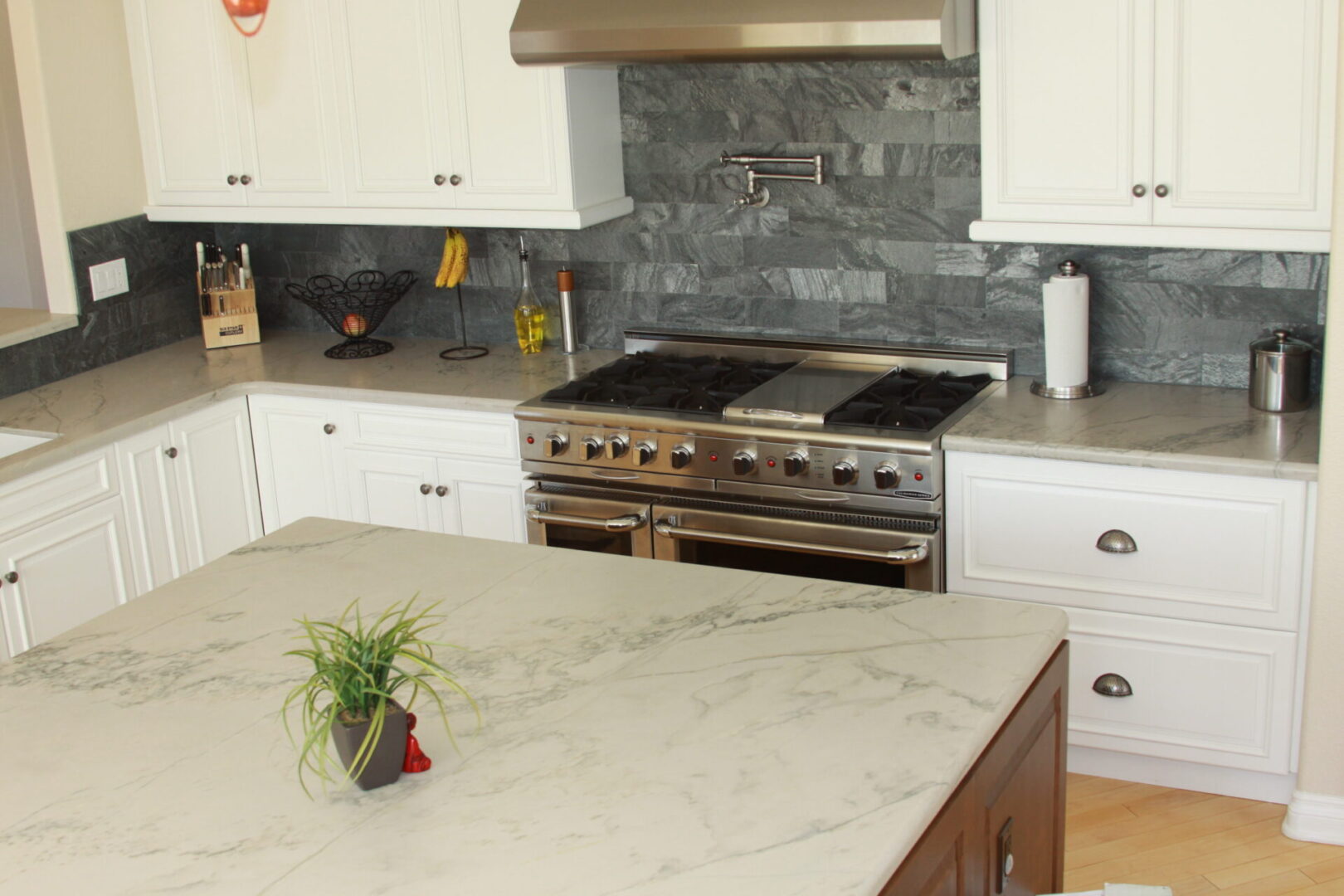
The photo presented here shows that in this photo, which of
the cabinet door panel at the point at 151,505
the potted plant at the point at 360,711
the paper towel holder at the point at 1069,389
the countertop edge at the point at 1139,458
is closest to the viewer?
the potted plant at the point at 360,711

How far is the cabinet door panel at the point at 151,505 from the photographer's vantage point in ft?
13.1

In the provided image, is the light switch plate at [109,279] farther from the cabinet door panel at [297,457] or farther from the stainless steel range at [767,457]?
the stainless steel range at [767,457]

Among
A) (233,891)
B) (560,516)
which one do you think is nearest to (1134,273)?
(560,516)

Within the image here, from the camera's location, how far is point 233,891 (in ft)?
5.57

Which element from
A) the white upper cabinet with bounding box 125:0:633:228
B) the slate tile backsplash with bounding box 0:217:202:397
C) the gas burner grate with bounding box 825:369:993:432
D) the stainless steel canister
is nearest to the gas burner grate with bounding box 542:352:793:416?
the gas burner grate with bounding box 825:369:993:432

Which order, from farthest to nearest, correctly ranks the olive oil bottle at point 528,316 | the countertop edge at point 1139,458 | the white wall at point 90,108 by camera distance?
the olive oil bottle at point 528,316, the white wall at point 90,108, the countertop edge at point 1139,458

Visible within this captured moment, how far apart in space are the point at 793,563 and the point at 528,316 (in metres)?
1.26

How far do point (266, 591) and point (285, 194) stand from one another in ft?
6.85

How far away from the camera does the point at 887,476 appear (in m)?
3.46

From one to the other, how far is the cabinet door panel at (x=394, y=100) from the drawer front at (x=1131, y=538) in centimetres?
177

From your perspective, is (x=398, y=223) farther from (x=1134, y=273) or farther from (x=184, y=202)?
(x=1134, y=273)

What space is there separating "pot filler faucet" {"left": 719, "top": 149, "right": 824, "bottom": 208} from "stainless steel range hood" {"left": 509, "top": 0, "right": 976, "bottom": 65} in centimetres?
56

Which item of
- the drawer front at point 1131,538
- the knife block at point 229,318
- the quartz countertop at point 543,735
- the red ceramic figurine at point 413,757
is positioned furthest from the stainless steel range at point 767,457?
the red ceramic figurine at point 413,757

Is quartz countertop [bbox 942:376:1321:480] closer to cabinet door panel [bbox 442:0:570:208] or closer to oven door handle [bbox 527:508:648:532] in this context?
oven door handle [bbox 527:508:648:532]
